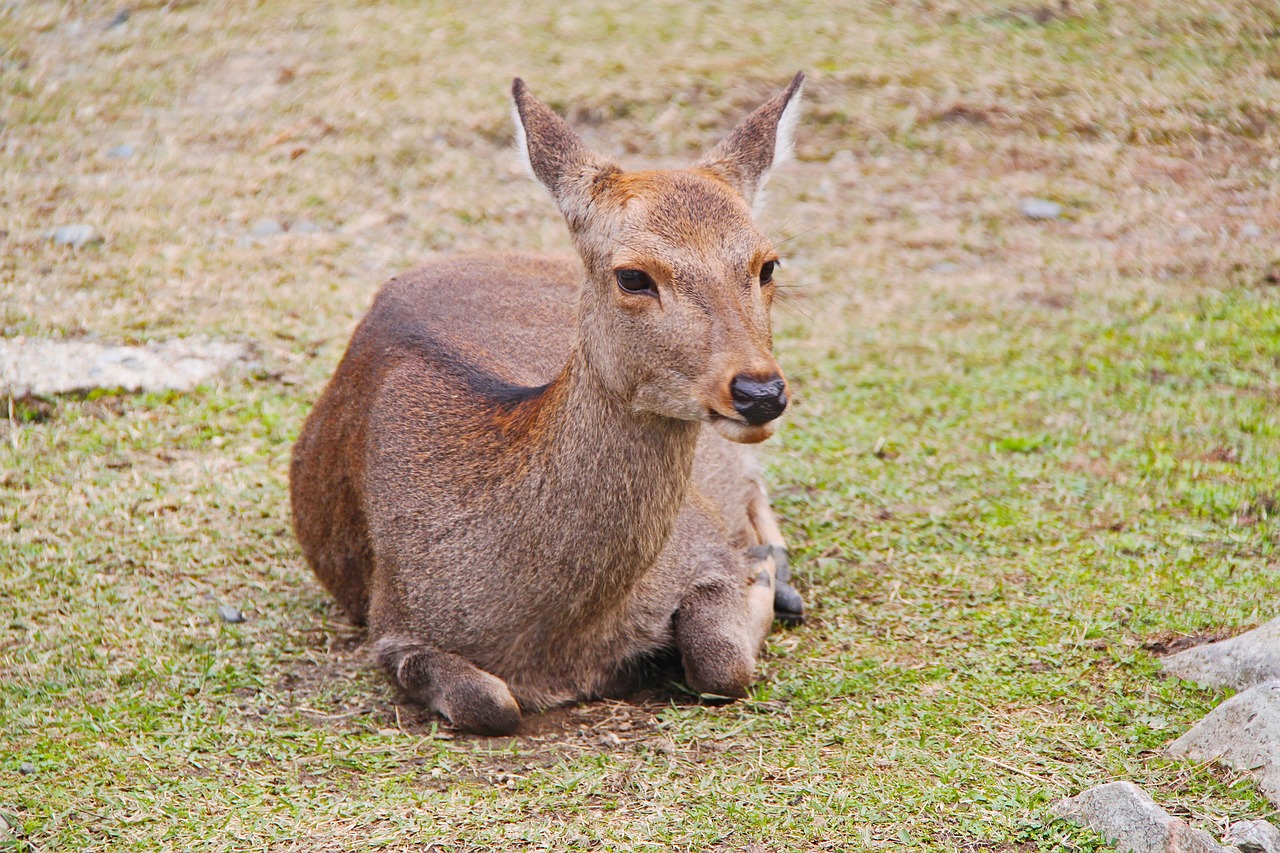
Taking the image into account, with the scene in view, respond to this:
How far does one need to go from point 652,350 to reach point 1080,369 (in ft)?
14.5

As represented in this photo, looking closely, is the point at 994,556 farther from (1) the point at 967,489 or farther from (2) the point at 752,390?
(2) the point at 752,390

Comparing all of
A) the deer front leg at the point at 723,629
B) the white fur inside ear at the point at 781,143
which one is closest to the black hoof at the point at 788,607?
the deer front leg at the point at 723,629

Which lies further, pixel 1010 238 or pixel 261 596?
pixel 1010 238

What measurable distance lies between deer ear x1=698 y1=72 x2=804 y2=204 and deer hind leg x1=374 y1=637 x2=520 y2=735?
1.93 m

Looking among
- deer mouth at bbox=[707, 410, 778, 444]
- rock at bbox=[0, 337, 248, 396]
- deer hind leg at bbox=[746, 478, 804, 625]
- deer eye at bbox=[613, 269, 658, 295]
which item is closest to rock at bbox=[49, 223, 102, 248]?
rock at bbox=[0, 337, 248, 396]

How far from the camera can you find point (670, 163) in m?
10.5

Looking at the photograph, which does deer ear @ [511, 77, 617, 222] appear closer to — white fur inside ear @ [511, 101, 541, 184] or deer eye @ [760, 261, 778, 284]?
white fur inside ear @ [511, 101, 541, 184]

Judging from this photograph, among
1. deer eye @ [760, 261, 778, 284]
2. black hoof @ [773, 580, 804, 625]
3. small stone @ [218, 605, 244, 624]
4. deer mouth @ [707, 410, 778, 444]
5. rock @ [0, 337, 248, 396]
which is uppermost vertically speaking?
deer eye @ [760, 261, 778, 284]

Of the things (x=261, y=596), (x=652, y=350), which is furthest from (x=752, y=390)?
(x=261, y=596)

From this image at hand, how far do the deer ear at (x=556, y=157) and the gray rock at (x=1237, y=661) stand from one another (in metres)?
2.60

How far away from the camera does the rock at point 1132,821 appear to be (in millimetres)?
3715

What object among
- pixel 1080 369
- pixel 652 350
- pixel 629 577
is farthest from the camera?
pixel 1080 369

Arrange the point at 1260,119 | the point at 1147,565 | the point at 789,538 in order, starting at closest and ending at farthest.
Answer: the point at 1147,565, the point at 789,538, the point at 1260,119

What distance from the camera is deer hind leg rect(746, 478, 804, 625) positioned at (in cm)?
570
